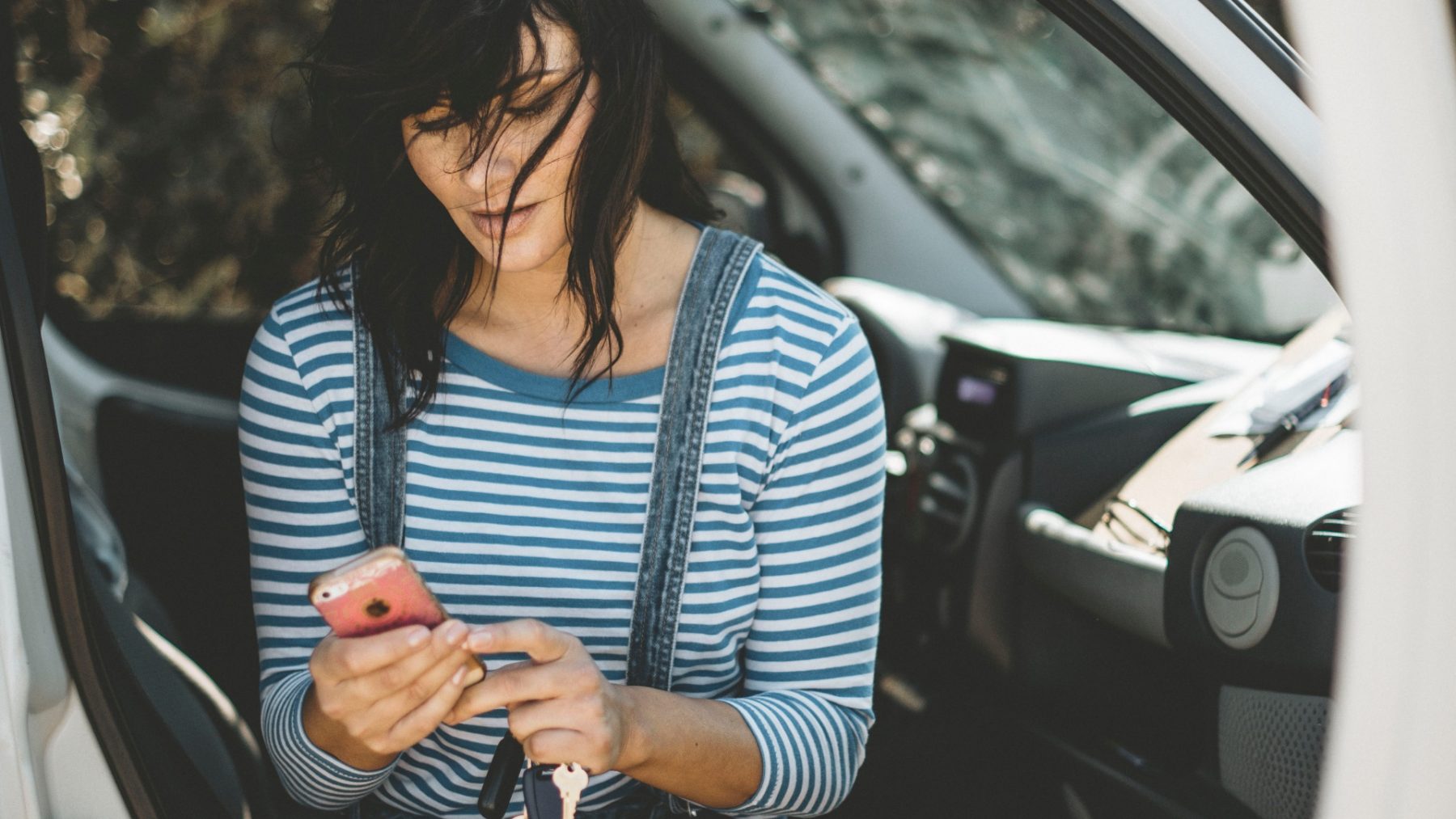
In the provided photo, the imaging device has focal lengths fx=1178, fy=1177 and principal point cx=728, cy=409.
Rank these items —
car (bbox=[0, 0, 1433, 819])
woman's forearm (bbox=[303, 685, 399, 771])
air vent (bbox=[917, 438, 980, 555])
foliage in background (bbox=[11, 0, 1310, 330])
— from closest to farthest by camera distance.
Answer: car (bbox=[0, 0, 1433, 819]) → woman's forearm (bbox=[303, 685, 399, 771]) → air vent (bbox=[917, 438, 980, 555]) → foliage in background (bbox=[11, 0, 1310, 330])

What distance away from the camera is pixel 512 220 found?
1.08 meters

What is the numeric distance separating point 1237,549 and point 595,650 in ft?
2.51

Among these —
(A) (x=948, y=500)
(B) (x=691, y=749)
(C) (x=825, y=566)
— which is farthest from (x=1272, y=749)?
(A) (x=948, y=500)

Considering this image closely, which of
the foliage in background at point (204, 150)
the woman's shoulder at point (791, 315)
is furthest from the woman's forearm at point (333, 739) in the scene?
the foliage in background at point (204, 150)

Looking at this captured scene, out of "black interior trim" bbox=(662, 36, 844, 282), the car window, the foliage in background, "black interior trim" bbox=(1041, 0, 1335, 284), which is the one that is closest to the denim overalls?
"black interior trim" bbox=(1041, 0, 1335, 284)

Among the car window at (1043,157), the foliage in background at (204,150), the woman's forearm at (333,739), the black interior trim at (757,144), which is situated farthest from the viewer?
the foliage in background at (204,150)

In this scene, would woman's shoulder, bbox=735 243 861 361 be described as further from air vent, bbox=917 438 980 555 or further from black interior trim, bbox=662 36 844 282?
black interior trim, bbox=662 36 844 282

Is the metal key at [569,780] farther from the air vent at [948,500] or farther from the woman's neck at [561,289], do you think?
the air vent at [948,500]

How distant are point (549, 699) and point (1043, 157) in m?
2.88

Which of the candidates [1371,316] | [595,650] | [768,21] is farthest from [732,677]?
[768,21]

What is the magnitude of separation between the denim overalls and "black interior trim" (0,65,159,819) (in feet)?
0.96

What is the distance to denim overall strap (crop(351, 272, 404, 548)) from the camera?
3.93 feet

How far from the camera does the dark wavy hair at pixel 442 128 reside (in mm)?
1020

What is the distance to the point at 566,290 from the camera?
1.24m
